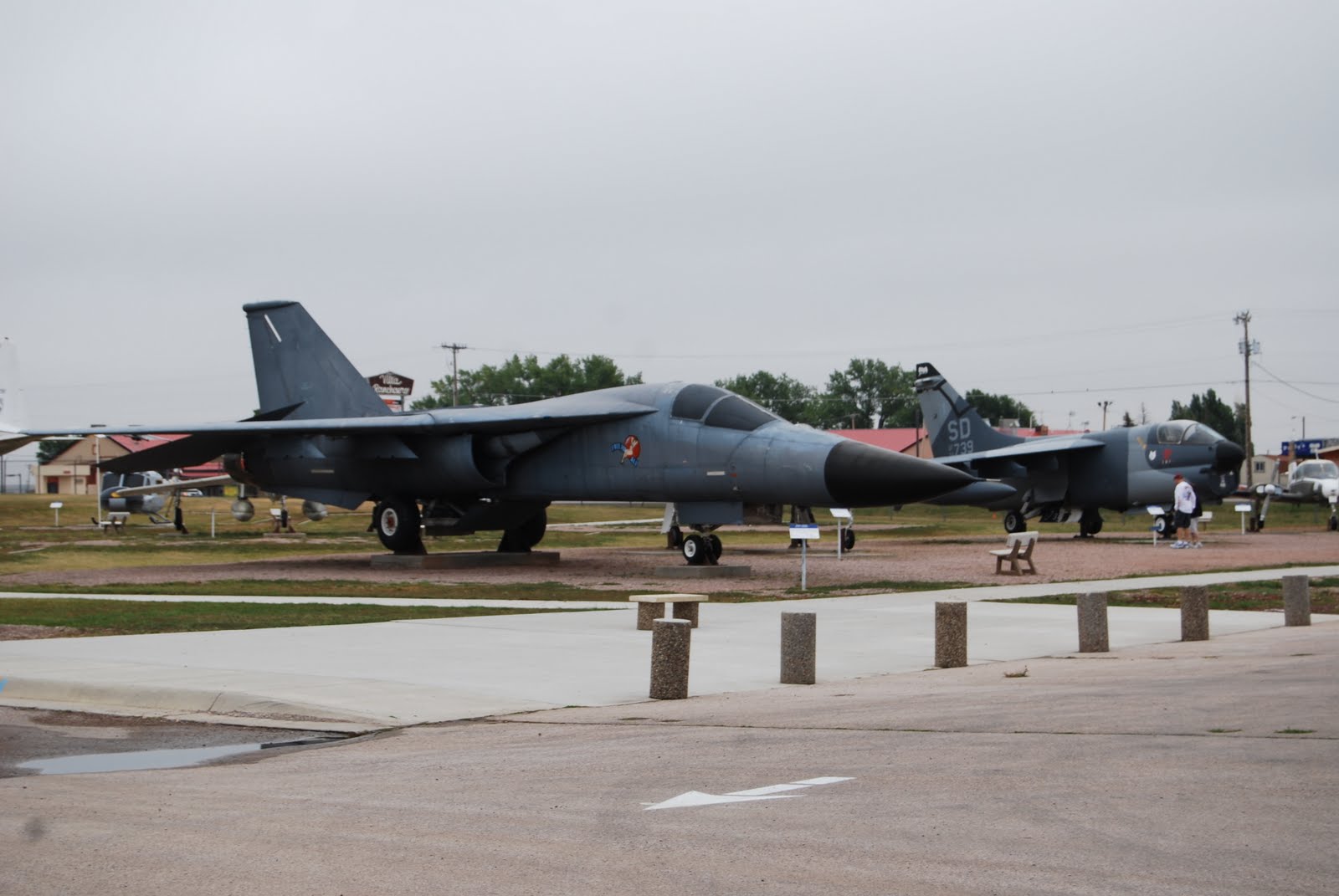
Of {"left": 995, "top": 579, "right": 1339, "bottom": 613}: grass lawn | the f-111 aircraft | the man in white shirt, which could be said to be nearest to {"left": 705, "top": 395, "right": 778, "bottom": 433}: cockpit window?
{"left": 995, "top": 579, "right": 1339, "bottom": 613}: grass lawn

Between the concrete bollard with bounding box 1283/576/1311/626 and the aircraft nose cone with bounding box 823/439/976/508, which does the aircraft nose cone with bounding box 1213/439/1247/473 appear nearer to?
the aircraft nose cone with bounding box 823/439/976/508

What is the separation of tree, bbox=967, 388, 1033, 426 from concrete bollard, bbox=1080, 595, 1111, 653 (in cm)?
12490

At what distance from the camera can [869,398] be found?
13912 cm

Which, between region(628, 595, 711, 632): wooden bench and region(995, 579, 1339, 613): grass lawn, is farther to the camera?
region(995, 579, 1339, 613): grass lawn

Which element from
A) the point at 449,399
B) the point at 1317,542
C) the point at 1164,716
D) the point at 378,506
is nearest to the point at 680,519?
the point at 378,506

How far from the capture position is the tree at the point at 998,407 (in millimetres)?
138125

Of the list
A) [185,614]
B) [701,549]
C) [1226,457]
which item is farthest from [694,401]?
[1226,457]

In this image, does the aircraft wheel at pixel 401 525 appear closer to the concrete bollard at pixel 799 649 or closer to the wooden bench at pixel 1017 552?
the wooden bench at pixel 1017 552

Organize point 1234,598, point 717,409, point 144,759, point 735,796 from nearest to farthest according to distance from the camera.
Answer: point 735,796
point 144,759
point 1234,598
point 717,409

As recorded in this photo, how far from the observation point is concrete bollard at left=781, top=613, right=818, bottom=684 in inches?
412

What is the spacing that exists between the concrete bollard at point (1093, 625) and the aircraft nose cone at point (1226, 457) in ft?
83.6

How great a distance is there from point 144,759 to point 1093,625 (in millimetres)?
8302

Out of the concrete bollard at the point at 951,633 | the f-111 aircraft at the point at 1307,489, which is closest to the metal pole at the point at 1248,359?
the f-111 aircraft at the point at 1307,489

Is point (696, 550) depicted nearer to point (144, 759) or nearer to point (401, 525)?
point (401, 525)
